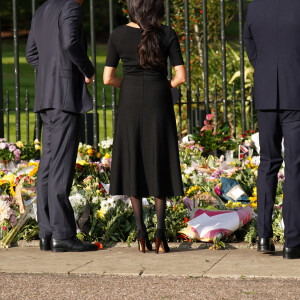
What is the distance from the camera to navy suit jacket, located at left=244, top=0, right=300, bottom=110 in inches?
191

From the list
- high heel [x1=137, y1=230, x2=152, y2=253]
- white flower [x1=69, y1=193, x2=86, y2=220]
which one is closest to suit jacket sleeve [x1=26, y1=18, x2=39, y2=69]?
white flower [x1=69, y1=193, x2=86, y2=220]

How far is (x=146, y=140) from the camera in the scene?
205 inches

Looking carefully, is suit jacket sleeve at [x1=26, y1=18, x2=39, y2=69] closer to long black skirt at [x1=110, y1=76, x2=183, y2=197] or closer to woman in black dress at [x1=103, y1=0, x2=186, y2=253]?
woman in black dress at [x1=103, y1=0, x2=186, y2=253]

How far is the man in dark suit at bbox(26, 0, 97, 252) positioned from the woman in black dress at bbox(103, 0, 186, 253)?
0.85 ft

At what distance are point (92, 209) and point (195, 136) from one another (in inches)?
111

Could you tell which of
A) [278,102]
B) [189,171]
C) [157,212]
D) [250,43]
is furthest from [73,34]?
[189,171]

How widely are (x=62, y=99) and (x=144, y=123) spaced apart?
0.61 meters

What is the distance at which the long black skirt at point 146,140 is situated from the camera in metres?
5.16

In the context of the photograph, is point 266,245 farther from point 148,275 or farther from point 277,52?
point 277,52

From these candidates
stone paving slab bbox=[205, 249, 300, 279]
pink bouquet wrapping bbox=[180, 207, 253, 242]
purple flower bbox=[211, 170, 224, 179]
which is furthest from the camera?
purple flower bbox=[211, 170, 224, 179]

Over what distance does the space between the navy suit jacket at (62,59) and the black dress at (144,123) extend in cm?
24

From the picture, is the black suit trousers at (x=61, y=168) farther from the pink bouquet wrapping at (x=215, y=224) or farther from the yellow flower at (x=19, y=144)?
the yellow flower at (x=19, y=144)

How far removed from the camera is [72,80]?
5.32m

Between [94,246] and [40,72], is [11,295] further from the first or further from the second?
[40,72]
